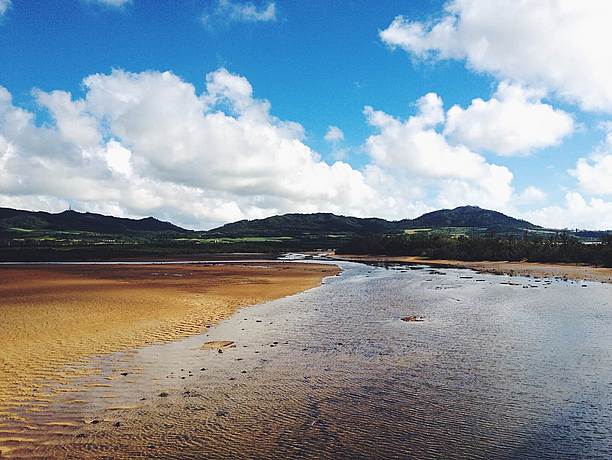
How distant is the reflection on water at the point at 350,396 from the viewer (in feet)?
35.5

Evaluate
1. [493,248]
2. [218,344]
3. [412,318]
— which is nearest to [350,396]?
[218,344]

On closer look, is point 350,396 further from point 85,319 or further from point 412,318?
point 85,319

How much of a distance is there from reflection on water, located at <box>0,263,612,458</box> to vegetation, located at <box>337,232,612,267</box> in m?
67.8

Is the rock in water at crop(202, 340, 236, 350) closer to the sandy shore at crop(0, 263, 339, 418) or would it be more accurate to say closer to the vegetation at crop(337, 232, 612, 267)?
the sandy shore at crop(0, 263, 339, 418)

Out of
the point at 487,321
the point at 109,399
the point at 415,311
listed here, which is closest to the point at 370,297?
the point at 415,311

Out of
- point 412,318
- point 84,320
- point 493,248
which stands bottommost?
point 84,320

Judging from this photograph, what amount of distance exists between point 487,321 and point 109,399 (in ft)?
71.3

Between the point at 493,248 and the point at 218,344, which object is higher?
the point at 493,248

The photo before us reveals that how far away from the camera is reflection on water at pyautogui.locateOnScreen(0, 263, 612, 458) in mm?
10812

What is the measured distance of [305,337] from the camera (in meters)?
22.8

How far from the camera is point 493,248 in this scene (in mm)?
106938

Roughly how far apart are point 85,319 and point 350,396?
722 inches

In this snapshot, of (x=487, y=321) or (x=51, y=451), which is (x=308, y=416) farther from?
(x=487, y=321)

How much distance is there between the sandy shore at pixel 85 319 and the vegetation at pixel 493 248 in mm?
65050
